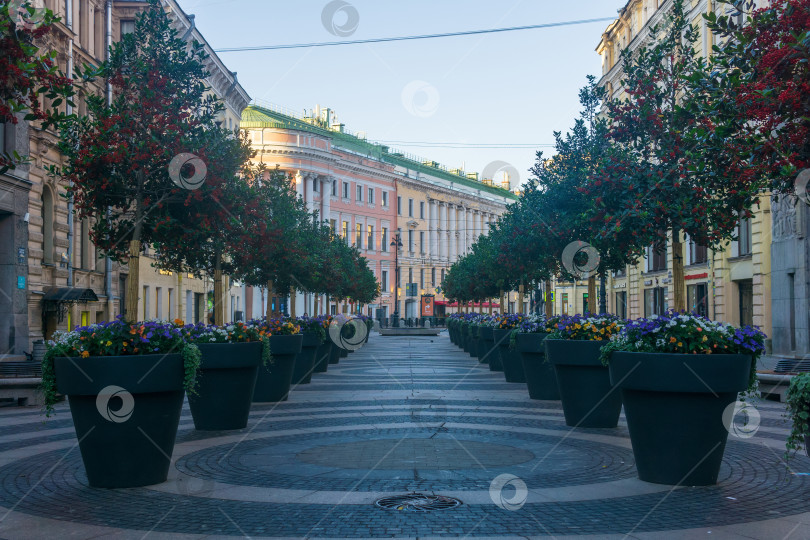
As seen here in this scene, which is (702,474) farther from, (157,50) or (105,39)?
(105,39)

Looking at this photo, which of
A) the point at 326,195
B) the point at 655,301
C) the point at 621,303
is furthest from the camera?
the point at 326,195

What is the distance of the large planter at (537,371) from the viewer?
1348 centimetres

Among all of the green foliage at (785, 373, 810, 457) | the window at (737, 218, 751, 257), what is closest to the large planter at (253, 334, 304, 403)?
the green foliage at (785, 373, 810, 457)

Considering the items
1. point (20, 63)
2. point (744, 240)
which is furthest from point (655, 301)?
point (20, 63)

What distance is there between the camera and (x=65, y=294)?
25344 mm

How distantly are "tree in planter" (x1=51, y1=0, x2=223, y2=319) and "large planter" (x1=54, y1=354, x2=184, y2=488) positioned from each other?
9.70 feet

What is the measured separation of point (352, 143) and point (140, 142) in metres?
80.4

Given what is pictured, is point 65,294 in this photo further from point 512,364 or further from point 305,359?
point 512,364

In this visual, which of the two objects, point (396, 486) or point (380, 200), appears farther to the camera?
point (380, 200)

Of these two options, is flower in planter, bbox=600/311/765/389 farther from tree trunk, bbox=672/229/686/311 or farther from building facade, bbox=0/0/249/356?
building facade, bbox=0/0/249/356

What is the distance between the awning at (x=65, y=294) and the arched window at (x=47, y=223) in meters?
1.05

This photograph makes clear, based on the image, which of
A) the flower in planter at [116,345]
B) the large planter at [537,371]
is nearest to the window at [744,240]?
the large planter at [537,371]

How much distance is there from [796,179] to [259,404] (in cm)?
842

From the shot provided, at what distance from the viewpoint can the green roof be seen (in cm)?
8044
